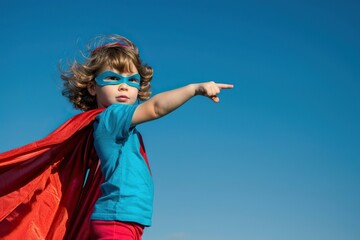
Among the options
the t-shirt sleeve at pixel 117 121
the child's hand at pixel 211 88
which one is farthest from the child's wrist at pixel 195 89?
the t-shirt sleeve at pixel 117 121

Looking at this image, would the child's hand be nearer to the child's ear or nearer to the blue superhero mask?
the blue superhero mask

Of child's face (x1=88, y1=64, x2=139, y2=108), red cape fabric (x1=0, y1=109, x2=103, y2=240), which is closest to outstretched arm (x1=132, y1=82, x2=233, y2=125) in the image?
child's face (x1=88, y1=64, x2=139, y2=108)

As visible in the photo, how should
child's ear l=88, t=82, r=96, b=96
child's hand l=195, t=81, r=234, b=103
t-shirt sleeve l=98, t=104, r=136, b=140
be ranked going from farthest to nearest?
child's ear l=88, t=82, r=96, b=96 < t-shirt sleeve l=98, t=104, r=136, b=140 < child's hand l=195, t=81, r=234, b=103

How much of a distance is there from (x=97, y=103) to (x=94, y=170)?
66 centimetres

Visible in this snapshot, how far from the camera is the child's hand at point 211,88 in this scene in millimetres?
3820

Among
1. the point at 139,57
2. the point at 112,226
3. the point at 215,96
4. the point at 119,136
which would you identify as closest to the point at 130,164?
the point at 119,136

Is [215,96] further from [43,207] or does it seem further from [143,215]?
[43,207]

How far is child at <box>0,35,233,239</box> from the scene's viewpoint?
4.09m

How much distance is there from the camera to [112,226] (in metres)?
4.11

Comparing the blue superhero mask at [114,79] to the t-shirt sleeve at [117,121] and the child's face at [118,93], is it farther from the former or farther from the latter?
the t-shirt sleeve at [117,121]

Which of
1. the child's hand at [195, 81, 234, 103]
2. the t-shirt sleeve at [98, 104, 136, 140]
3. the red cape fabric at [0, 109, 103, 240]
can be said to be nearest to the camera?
the child's hand at [195, 81, 234, 103]

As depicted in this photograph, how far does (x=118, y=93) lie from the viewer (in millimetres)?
4789

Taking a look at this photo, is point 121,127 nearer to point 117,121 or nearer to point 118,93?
point 117,121

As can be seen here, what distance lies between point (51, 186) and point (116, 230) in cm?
104
